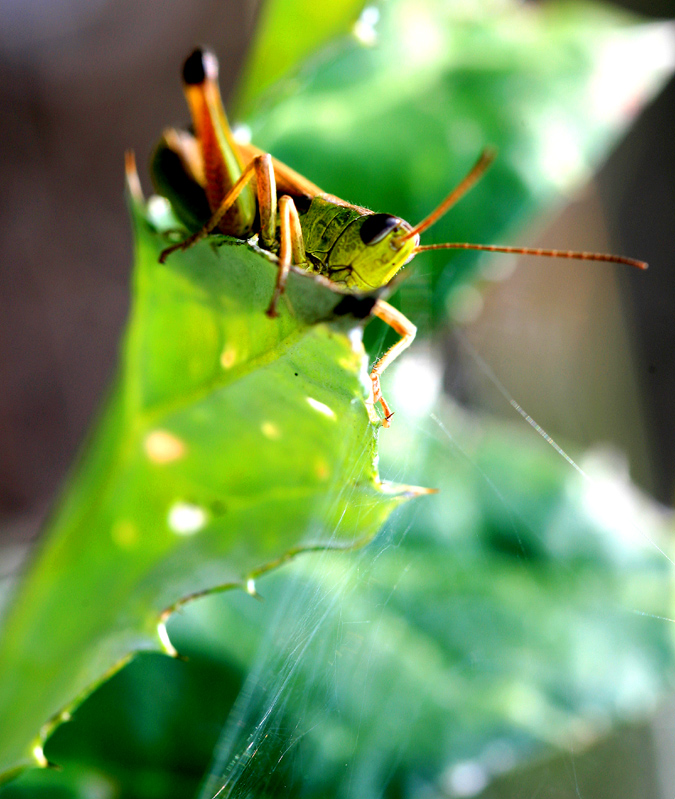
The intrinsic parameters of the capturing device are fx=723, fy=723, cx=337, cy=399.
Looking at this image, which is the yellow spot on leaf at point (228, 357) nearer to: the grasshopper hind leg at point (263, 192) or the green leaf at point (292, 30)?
the grasshopper hind leg at point (263, 192)

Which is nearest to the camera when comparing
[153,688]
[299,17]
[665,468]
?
[153,688]

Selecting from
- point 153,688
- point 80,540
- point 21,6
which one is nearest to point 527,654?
point 153,688

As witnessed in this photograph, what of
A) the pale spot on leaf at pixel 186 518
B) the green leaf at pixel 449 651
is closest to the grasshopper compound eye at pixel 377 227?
the green leaf at pixel 449 651

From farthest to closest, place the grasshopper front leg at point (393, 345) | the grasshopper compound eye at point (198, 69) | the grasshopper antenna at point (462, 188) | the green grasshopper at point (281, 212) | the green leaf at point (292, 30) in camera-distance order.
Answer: the green leaf at point (292, 30) → the grasshopper compound eye at point (198, 69) → the green grasshopper at point (281, 212) → the grasshopper antenna at point (462, 188) → the grasshopper front leg at point (393, 345)

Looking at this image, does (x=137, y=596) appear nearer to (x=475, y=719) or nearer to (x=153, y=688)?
(x=153, y=688)

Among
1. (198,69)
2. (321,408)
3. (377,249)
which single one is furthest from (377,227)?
(198,69)

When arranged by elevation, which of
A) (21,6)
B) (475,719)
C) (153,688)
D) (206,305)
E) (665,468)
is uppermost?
(21,6)

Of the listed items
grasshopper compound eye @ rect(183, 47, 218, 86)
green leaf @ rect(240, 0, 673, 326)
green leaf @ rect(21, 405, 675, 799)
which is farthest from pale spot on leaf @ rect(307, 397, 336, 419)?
grasshopper compound eye @ rect(183, 47, 218, 86)
